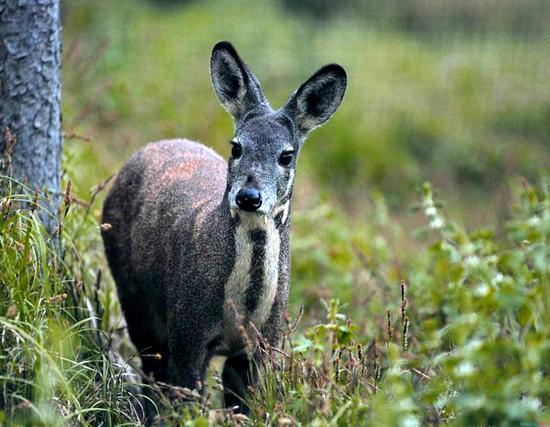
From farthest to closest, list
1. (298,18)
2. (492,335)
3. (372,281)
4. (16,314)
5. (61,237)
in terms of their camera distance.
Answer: (298,18), (372,281), (61,237), (16,314), (492,335)

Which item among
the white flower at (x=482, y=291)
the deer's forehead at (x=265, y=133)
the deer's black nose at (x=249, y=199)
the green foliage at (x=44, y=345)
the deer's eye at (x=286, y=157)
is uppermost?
the deer's forehead at (x=265, y=133)

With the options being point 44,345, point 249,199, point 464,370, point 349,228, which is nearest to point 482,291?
point 464,370

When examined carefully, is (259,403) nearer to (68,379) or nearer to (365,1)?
(68,379)

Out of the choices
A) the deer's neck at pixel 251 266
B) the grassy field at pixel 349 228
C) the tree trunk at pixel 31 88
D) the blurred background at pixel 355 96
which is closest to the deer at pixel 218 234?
the deer's neck at pixel 251 266

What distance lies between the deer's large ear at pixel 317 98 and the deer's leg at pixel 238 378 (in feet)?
4.57

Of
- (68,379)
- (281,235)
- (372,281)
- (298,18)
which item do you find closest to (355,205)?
(372,281)

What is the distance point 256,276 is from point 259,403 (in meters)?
0.69

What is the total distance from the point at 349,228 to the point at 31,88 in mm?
5164

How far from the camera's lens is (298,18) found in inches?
582

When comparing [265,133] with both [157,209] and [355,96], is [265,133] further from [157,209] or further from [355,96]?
[355,96]

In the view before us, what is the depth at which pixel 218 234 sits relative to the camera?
189 inches

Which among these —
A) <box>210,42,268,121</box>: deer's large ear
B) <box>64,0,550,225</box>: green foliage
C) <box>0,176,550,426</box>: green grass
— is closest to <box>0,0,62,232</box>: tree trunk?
<box>0,176,550,426</box>: green grass

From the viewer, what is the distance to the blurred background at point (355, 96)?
8977mm

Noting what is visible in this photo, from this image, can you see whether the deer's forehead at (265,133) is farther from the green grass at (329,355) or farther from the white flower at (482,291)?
the white flower at (482,291)
